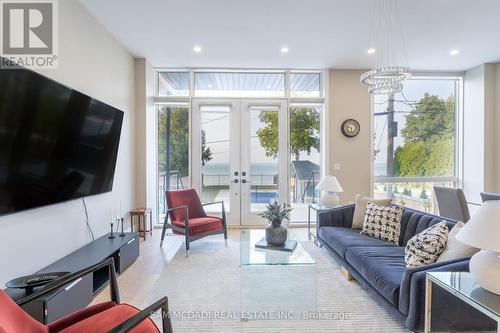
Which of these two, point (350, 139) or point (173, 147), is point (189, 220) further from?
point (350, 139)

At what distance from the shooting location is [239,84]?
538 cm

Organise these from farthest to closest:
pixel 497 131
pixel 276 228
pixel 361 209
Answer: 1. pixel 497 131
2. pixel 361 209
3. pixel 276 228

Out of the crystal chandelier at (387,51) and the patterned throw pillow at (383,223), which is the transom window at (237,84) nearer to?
the crystal chandelier at (387,51)

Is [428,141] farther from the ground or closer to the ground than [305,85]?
closer to the ground

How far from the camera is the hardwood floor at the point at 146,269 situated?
2.64m

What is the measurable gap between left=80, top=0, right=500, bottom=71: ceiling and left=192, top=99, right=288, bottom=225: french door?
2.88 ft

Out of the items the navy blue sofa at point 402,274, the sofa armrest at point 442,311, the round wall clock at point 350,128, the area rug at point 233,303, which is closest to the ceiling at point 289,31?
the round wall clock at point 350,128

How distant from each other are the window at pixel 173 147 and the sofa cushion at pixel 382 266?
11.8ft

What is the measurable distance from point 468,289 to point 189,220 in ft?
10.9

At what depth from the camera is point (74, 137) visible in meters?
2.70

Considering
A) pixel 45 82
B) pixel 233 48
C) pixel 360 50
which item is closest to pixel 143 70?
pixel 233 48

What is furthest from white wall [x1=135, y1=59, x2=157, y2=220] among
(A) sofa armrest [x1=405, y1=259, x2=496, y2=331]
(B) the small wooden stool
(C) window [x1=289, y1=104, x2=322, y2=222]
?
(A) sofa armrest [x1=405, y1=259, x2=496, y2=331]

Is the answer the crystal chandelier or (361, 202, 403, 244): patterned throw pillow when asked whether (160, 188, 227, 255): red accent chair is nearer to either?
(361, 202, 403, 244): patterned throw pillow

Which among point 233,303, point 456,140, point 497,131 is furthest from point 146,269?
point 497,131
